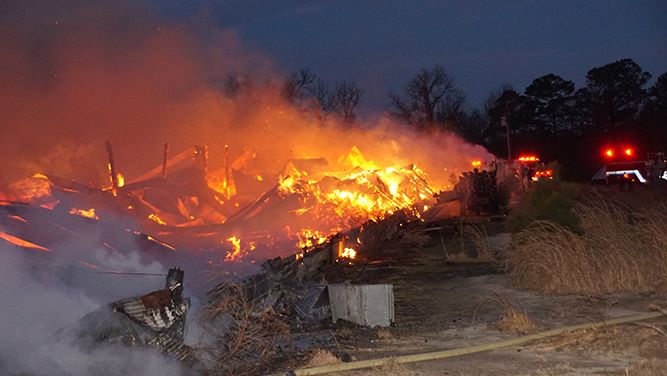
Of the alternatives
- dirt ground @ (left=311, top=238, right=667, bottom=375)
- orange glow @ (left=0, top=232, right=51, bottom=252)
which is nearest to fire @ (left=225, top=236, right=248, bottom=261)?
dirt ground @ (left=311, top=238, right=667, bottom=375)

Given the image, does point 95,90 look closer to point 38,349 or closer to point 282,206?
point 282,206

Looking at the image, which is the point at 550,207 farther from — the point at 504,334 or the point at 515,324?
the point at 504,334

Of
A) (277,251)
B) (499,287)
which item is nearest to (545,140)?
(277,251)

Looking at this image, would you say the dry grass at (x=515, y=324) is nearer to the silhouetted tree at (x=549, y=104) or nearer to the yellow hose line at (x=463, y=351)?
the yellow hose line at (x=463, y=351)

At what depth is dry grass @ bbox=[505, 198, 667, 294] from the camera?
8711mm

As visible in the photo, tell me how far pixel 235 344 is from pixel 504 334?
8.89 feet

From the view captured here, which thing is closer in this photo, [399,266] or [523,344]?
[523,344]

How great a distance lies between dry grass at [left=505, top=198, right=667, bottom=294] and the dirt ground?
31cm

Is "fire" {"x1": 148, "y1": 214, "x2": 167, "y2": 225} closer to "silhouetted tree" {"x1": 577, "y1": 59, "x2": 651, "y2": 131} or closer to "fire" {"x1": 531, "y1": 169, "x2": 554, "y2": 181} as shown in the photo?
"fire" {"x1": 531, "y1": 169, "x2": 554, "y2": 181}

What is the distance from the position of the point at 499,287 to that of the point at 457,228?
32.4 ft

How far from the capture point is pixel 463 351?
6258 millimetres

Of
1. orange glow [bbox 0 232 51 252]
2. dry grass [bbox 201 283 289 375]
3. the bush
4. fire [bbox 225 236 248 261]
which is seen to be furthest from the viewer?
fire [bbox 225 236 248 261]

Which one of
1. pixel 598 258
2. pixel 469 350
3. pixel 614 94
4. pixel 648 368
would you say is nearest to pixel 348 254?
pixel 598 258

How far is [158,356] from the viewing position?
5668 millimetres
